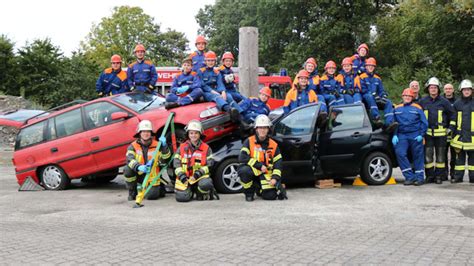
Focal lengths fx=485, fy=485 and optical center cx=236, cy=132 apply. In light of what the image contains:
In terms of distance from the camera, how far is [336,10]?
32.3 meters

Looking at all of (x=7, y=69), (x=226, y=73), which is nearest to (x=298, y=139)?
(x=226, y=73)

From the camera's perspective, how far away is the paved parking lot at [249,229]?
15.4ft

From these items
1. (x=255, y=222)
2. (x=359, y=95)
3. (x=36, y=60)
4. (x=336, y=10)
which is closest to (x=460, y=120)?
(x=359, y=95)

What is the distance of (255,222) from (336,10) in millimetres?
28533

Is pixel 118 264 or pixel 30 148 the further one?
pixel 30 148

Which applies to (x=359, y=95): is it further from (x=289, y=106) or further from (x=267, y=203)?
(x=267, y=203)

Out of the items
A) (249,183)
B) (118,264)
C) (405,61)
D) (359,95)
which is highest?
(405,61)

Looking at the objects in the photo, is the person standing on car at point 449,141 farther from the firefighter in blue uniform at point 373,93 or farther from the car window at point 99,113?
the car window at point 99,113

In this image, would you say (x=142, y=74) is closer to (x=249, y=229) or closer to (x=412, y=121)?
(x=412, y=121)

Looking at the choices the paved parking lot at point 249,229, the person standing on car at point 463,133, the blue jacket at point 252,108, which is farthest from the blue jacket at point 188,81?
the person standing on car at point 463,133

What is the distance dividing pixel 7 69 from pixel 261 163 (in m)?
26.0

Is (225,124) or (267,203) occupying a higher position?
(225,124)

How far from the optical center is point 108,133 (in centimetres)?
877

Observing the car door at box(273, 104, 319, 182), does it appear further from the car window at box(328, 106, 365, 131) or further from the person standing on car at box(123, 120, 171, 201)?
the person standing on car at box(123, 120, 171, 201)
